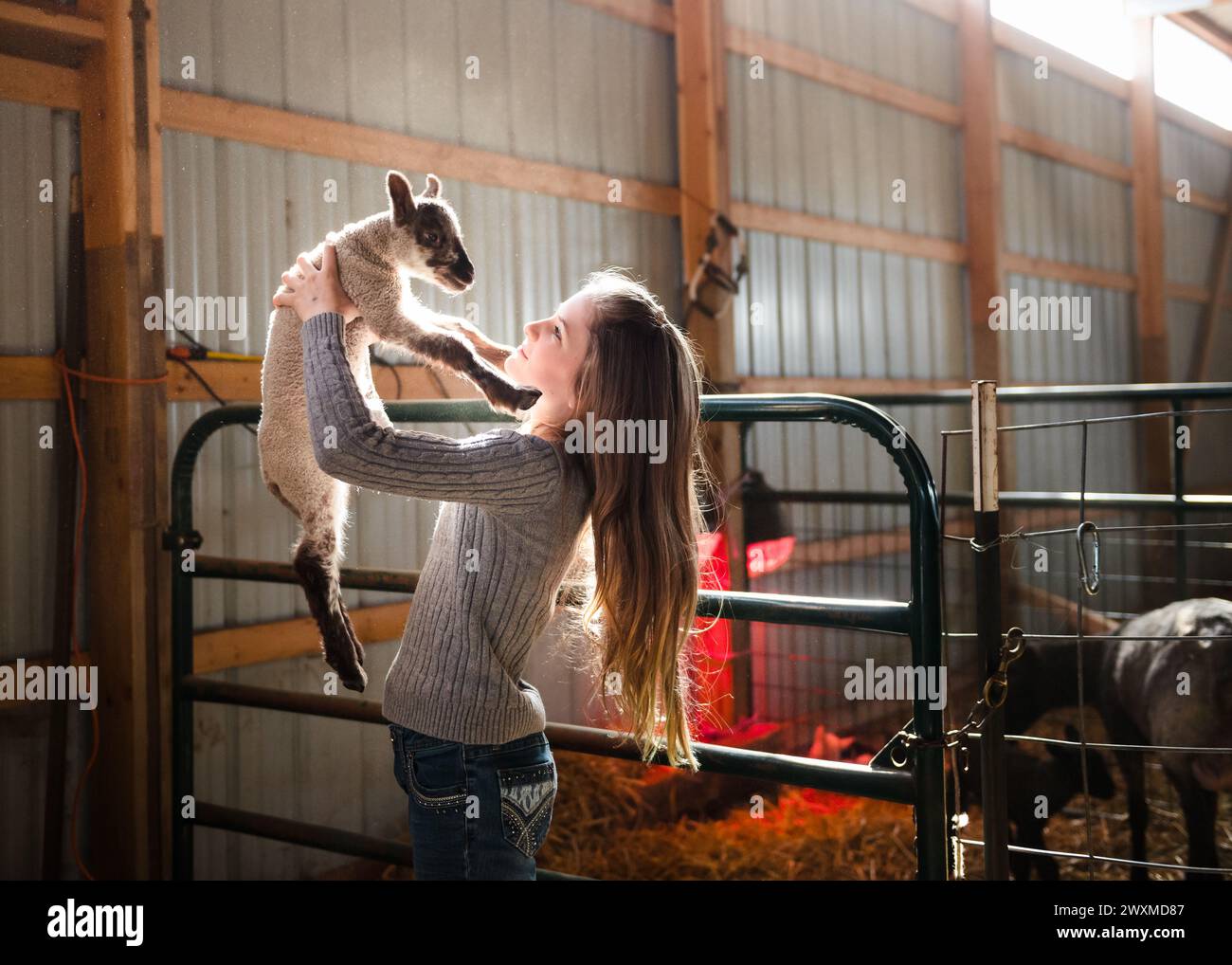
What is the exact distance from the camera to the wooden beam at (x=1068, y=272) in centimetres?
761

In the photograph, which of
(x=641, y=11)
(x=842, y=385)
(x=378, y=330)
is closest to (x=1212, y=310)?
(x=842, y=385)

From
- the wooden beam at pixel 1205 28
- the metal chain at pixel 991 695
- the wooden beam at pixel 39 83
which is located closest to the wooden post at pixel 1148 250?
the wooden beam at pixel 1205 28

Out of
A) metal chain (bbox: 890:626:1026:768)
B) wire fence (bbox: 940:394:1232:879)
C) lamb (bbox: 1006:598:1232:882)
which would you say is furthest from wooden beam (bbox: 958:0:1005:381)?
metal chain (bbox: 890:626:1026:768)

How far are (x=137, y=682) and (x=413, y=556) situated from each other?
1.17m

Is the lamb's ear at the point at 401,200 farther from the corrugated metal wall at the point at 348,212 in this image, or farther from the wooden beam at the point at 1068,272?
the wooden beam at the point at 1068,272

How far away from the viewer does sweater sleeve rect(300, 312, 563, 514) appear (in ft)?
3.88

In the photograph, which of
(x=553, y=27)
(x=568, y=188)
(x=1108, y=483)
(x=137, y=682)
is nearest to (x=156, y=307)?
(x=137, y=682)

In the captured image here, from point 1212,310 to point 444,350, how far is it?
34.7ft

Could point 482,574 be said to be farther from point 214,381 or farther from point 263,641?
point 263,641

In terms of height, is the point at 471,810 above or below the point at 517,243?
below

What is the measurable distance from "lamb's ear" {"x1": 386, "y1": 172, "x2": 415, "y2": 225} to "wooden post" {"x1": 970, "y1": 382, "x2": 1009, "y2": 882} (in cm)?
105

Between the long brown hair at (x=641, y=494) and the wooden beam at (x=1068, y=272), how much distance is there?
21.5 ft

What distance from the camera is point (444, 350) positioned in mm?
1238
